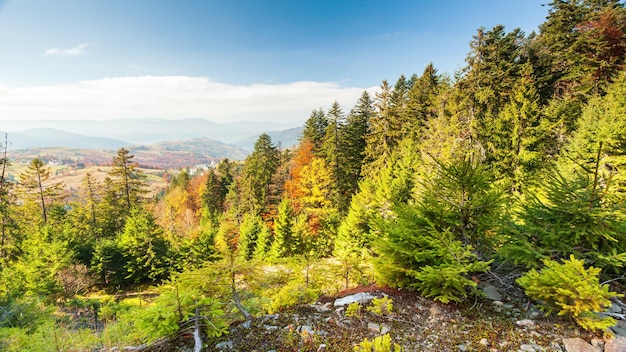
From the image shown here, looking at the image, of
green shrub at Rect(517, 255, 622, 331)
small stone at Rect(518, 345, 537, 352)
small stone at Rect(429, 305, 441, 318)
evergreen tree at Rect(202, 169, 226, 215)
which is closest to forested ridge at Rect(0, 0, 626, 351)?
green shrub at Rect(517, 255, 622, 331)

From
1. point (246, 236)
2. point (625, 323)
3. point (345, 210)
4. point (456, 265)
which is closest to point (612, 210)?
point (625, 323)

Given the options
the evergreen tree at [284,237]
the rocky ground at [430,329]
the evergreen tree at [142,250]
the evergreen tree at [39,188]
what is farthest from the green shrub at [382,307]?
the evergreen tree at [39,188]

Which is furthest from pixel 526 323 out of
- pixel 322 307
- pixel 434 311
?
pixel 322 307

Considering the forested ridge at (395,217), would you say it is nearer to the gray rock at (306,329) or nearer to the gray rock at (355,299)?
the gray rock at (355,299)

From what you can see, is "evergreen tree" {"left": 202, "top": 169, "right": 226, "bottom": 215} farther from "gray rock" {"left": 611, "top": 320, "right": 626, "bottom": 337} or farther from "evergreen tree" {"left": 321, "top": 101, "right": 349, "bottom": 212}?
"gray rock" {"left": 611, "top": 320, "right": 626, "bottom": 337}

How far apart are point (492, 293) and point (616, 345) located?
1722 mm

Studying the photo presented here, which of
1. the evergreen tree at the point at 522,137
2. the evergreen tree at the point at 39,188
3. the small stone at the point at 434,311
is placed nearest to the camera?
the small stone at the point at 434,311

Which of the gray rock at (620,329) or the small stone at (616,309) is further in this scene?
the small stone at (616,309)

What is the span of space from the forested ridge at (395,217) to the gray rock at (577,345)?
22 centimetres

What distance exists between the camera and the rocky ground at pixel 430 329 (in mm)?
3680

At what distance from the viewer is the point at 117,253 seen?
24.8 m

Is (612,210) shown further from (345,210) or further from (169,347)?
(345,210)

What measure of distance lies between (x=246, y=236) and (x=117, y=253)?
37.8ft

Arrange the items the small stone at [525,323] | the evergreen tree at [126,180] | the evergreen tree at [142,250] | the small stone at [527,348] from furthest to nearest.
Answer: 1. the evergreen tree at [126,180]
2. the evergreen tree at [142,250]
3. the small stone at [525,323]
4. the small stone at [527,348]
